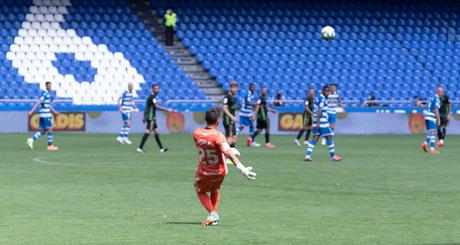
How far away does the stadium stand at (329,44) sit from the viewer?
149ft

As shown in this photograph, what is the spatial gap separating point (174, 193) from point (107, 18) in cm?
3040

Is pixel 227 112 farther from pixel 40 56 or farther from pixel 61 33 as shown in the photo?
pixel 61 33

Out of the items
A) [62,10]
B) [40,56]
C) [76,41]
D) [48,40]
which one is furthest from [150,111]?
[62,10]

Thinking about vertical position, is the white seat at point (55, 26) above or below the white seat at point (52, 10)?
below

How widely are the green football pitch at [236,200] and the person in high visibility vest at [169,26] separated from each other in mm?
17691

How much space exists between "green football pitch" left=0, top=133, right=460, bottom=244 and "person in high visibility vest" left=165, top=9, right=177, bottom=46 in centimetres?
1769

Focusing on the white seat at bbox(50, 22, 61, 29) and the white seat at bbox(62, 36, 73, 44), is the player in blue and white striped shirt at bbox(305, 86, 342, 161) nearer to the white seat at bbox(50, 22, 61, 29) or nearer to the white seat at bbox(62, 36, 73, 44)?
the white seat at bbox(62, 36, 73, 44)

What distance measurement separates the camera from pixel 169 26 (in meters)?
45.6

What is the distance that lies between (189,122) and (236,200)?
81.1 ft

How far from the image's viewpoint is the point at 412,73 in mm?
46531

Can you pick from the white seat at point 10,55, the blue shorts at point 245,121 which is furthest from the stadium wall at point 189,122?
the blue shorts at point 245,121

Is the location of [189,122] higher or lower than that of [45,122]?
lower

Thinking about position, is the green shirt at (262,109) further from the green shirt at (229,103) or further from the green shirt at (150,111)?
the green shirt at (150,111)

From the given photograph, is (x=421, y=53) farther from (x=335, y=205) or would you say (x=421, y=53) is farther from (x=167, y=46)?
(x=335, y=205)
